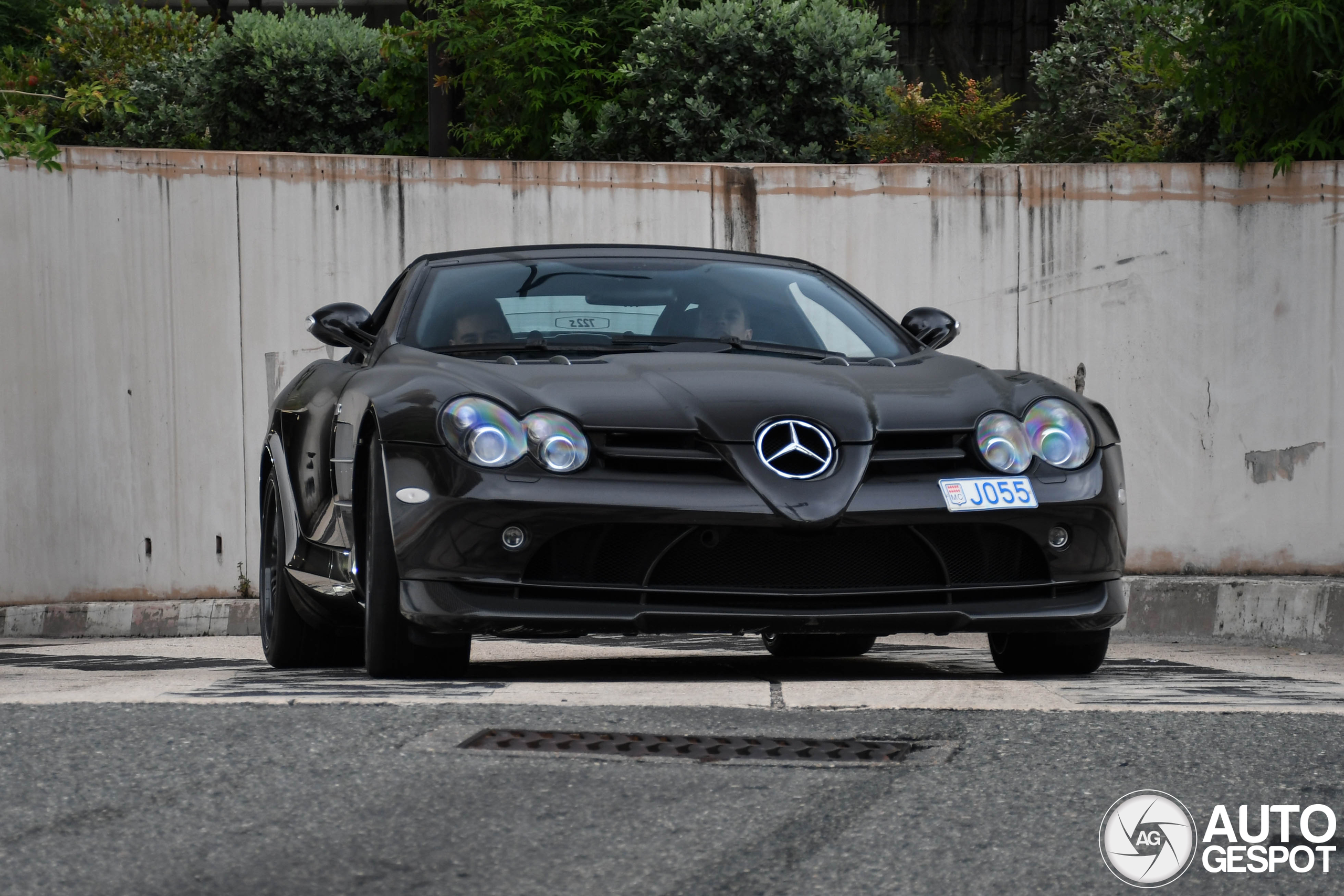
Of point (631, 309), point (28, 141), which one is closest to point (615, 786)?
point (631, 309)

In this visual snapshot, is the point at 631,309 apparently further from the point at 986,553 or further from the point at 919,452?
the point at 986,553

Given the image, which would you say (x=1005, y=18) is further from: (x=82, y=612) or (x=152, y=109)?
(x=82, y=612)

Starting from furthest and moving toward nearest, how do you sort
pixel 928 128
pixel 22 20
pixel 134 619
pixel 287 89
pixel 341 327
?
pixel 22 20
pixel 287 89
pixel 928 128
pixel 134 619
pixel 341 327

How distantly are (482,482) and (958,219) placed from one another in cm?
638

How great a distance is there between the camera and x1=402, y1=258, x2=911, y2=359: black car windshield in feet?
20.0

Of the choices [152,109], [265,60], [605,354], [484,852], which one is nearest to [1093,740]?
[484,852]

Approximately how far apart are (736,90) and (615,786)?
10.0m

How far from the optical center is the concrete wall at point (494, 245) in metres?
10.6

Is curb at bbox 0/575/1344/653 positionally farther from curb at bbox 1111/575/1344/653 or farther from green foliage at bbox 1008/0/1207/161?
green foliage at bbox 1008/0/1207/161

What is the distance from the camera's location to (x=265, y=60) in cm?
1490

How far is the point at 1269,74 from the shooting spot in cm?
1062

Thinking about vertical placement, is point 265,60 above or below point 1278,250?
above

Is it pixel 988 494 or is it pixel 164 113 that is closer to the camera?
pixel 988 494

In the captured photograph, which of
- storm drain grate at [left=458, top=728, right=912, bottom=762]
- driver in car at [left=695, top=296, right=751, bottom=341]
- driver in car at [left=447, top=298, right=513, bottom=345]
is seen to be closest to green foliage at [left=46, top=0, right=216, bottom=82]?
driver in car at [left=447, top=298, right=513, bottom=345]
